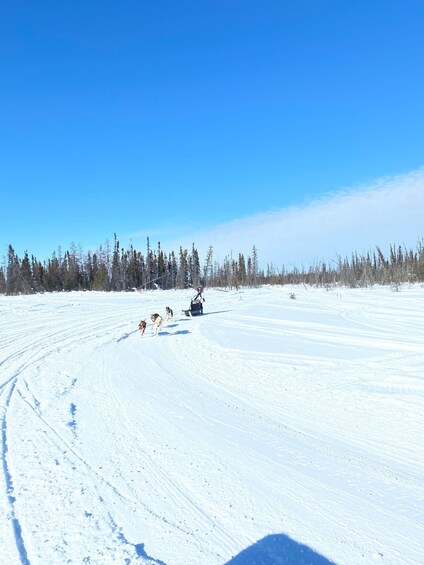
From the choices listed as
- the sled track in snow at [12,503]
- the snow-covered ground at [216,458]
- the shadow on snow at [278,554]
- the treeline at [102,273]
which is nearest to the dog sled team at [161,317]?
the snow-covered ground at [216,458]

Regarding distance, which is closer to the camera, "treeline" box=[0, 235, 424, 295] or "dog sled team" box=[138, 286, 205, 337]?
"dog sled team" box=[138, 286, 205, 337]

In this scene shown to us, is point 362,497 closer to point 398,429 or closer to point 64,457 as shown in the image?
point 398,429

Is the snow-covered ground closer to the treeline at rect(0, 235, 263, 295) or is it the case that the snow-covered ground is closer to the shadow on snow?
the shadow on snow

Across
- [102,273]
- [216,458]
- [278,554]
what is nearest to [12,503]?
[216,458]

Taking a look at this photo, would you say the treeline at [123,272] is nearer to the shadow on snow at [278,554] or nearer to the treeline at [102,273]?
the treeline at [102,273]

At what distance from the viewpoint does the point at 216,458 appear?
4383 mm

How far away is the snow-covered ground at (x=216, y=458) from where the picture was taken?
292 cm

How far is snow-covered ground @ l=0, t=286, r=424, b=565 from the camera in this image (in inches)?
115

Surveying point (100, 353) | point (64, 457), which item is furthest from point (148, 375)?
point (64, 457)

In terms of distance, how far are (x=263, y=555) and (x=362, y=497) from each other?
1.30 metres

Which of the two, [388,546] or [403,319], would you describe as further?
[403,319]

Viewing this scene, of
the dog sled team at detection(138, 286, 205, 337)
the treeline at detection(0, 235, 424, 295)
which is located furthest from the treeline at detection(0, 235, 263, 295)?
the dog sled team at detection(138, 286, 205, 337)

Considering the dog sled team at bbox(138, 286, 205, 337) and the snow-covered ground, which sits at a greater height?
the dog sled team at bbox(138, 286, 205, 337)

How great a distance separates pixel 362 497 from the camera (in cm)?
360
